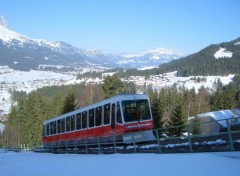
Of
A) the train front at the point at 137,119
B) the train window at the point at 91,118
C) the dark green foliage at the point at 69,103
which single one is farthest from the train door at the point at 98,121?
the dark green foliage at the point at 69,103

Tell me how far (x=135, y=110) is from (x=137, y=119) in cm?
58

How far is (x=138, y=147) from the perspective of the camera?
19703 mm

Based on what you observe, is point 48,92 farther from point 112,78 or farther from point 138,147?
point 138,147

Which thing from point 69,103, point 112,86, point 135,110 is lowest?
point 135,110

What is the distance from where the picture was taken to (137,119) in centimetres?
2192

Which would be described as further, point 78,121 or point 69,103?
point 69,103

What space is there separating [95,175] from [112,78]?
42687 millimetres

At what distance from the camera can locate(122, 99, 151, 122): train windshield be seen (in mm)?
21625

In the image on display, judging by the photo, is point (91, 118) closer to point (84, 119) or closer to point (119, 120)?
point (84, 119)

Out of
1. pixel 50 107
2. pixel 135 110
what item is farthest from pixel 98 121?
pixel 50 107

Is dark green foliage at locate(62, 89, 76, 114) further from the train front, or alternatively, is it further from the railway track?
the train front

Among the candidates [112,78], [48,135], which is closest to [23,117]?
[112,78]

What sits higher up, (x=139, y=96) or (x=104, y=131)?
(x=139, y=96)

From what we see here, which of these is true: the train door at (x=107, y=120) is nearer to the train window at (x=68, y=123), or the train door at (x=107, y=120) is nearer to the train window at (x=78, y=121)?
the train window at (x=78, y=121)
